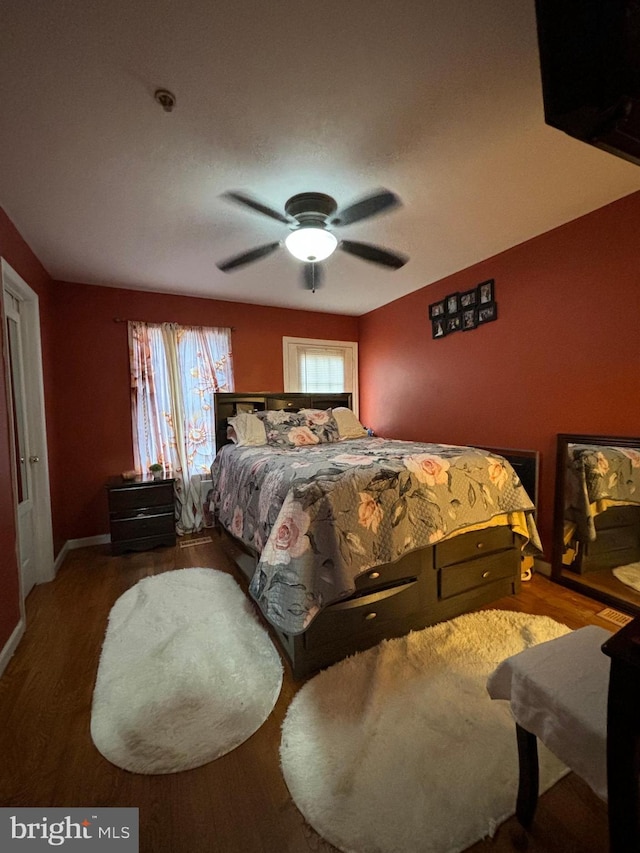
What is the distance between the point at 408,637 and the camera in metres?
1.89

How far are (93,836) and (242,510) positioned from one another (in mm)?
1563

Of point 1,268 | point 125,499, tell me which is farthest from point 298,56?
point 125,499

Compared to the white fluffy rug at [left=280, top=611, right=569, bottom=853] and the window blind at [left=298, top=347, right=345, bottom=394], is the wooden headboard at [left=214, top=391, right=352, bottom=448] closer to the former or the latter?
the window blind at [left=298, top=347, right=345, bottom=394]

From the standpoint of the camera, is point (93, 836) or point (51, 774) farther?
point (51, 774)

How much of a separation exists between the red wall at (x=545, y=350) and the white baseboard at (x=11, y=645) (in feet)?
11.2

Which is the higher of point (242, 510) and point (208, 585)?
point (242, 510)

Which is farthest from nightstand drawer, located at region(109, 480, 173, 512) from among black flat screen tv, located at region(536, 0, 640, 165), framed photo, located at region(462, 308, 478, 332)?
black flat screen tv, located at region(536, 0, 640, 165)

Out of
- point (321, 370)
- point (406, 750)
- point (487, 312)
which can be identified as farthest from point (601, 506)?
point (321, 370)

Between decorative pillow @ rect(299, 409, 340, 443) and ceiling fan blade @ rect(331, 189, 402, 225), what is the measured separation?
1.98m

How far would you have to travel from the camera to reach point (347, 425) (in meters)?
3.77

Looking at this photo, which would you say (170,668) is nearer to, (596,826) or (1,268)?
(596,826)

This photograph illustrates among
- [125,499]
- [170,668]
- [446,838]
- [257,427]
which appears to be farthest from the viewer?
[257,427]

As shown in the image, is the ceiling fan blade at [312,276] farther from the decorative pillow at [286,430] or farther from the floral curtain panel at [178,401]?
the decorative pillow at [286,430]

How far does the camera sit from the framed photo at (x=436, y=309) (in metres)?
3.46
